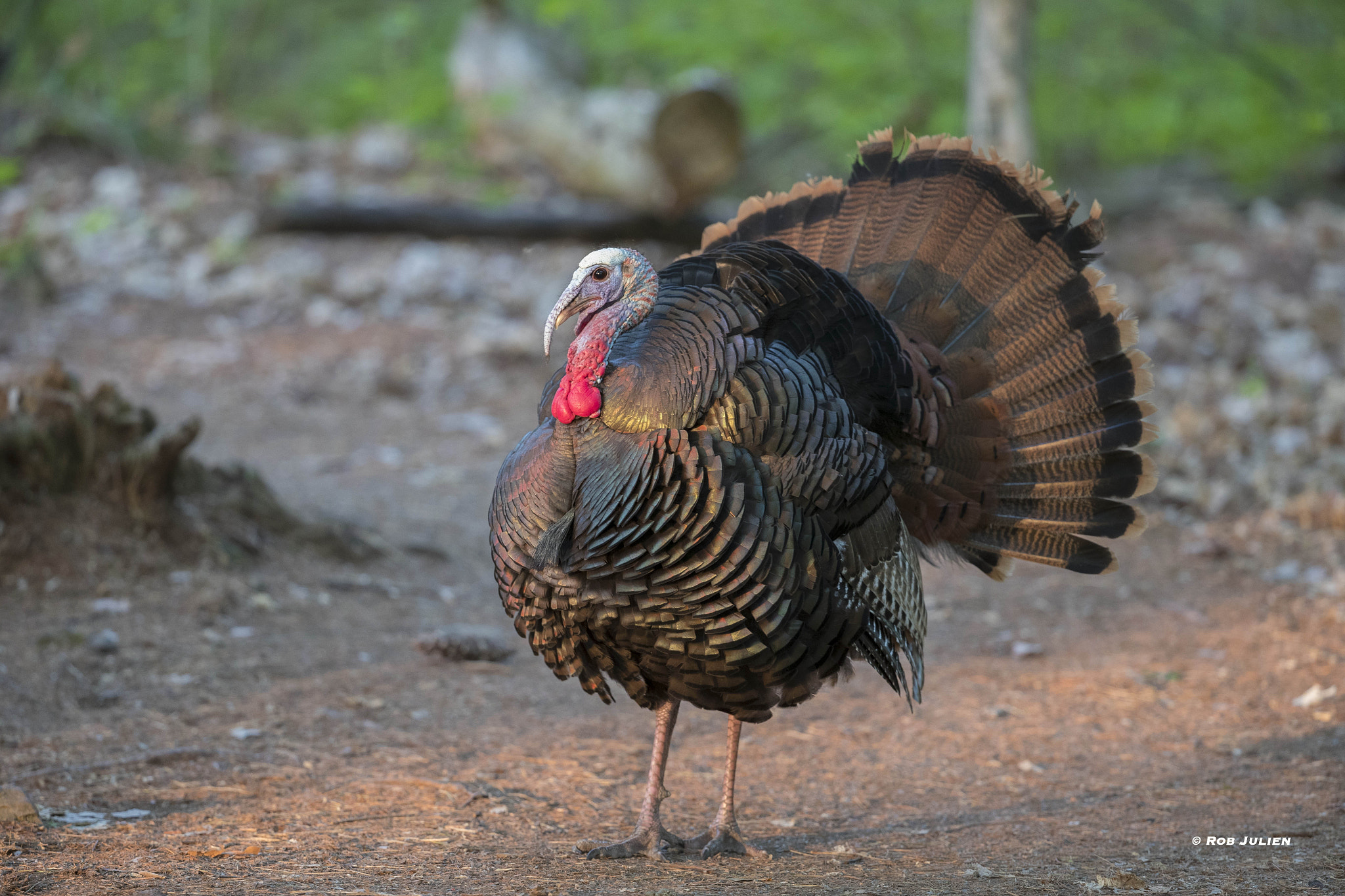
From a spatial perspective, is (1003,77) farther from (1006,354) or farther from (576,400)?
(576,400)

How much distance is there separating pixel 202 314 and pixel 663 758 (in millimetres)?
8349

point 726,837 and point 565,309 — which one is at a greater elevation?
point 565,309

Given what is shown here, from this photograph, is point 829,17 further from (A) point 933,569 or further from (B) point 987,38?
(A) point 933,569

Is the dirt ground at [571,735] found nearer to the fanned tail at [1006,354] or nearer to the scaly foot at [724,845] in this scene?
the scaly foot at [724,845]

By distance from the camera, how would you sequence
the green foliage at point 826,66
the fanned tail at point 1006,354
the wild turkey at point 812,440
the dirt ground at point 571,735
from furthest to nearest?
the green foliage at point 826,66
the fanned tail at point 1006,354
the dirt ground at point 571,735
the wild turkey at point 812,440

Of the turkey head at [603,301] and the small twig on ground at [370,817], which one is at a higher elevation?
the turkey head at [603,301]

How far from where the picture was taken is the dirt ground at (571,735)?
321 cm

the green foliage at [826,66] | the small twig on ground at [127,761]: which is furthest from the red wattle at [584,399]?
the green foliage at [826,66]

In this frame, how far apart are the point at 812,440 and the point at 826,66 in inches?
324

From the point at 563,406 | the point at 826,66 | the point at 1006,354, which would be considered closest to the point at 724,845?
the point at 563,406

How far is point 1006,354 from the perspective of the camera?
158 inches

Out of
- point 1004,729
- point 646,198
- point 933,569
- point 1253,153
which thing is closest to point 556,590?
point 1004,729

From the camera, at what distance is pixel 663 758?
138 inches

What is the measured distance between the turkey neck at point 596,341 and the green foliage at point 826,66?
24.8 ft
